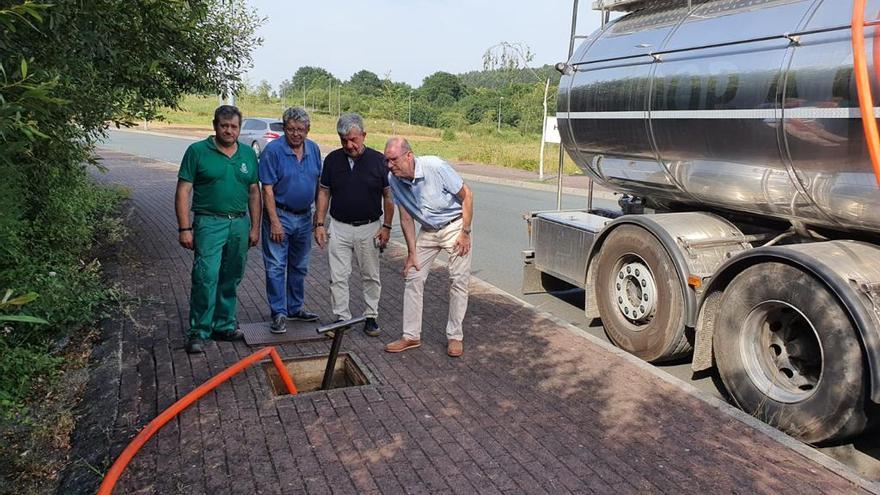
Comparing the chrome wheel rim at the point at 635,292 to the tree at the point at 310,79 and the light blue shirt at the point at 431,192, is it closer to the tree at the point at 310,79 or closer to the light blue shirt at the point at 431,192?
the light blue shirt at the point at 431,192

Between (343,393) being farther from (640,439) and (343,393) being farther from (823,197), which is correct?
(823,197)

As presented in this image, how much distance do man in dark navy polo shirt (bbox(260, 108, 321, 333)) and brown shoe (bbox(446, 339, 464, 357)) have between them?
1399 mm

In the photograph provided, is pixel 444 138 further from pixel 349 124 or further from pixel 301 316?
pixel 349 124

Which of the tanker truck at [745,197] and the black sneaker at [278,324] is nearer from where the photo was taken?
the tanker truck at [745,197]

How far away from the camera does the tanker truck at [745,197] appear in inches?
158

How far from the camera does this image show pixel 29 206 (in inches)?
243

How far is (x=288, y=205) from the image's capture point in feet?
18.9

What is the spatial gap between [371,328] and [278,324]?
757 millimetres

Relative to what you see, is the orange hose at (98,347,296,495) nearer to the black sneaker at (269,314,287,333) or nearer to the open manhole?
the open manhole

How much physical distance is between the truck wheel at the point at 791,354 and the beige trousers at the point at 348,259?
2.67 metres

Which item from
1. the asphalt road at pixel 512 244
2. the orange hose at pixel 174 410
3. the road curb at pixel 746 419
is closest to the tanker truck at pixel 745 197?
the road curb at pixel 746 419

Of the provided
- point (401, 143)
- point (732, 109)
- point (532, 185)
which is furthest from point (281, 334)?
point (532, 185)

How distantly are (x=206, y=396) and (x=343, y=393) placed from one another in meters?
0.86

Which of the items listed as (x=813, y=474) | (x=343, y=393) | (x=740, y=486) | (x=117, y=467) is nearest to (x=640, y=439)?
(x=740, y=486)
